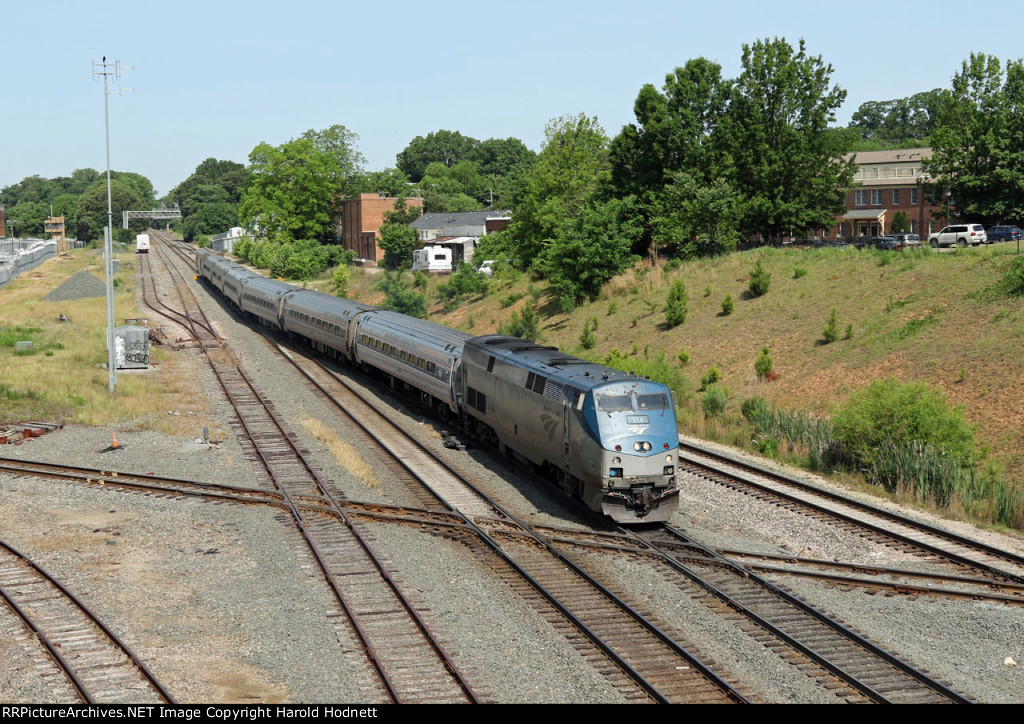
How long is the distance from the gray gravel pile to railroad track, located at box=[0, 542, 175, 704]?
209 ft

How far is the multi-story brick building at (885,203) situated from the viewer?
80.1 meters

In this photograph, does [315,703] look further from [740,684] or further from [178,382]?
[178,382]

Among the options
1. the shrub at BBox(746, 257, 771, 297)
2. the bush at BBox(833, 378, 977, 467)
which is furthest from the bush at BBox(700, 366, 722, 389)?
the bush at BBox(833, 378, 977, 467)

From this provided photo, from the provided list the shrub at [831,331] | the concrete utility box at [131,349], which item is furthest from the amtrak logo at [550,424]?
→ the concrete utility box at [131,349]

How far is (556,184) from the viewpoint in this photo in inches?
2815

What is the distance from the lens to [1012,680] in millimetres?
13289

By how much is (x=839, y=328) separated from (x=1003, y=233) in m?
19.3

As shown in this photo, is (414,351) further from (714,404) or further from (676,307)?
(676,307)

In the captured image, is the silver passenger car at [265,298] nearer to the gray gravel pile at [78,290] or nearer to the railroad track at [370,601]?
the gray gravel pile at [78,290]

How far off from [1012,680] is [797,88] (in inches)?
1842

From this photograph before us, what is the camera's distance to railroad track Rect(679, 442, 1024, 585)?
59.9ft

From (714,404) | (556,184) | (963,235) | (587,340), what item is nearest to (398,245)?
(556,184)

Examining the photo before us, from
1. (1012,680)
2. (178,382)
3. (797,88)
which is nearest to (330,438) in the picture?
(178,382)

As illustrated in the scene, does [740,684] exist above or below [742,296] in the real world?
below
